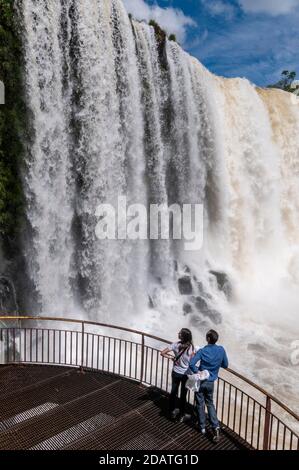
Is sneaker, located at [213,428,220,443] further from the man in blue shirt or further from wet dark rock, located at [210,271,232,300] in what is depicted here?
wet dark rock, located at [210,271,232,300]

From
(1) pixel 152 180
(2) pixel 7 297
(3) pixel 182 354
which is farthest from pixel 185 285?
(3) pixel 182 354

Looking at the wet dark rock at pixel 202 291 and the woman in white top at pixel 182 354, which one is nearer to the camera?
the woman in white top at pixel 182 354

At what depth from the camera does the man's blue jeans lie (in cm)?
582

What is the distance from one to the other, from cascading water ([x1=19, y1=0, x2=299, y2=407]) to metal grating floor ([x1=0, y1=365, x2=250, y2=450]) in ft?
21.8

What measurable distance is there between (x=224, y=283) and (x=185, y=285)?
2.20 meters

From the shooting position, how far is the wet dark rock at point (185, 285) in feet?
61.4

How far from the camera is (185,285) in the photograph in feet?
61.9

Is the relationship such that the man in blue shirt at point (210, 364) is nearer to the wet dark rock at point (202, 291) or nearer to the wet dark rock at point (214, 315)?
the wet dark rock at point (214, 315)

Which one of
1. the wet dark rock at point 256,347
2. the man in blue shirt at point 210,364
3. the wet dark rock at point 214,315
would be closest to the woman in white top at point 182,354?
the man in blue shirt at point 210,364

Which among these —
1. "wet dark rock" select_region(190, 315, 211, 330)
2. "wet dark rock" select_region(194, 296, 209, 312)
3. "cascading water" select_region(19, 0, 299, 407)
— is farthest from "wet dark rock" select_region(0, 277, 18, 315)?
"wet dark rock" select_region(194, 296, 209, 312)

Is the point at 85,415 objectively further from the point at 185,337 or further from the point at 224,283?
the point at 224,283

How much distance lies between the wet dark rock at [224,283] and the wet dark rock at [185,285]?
1.73 m
